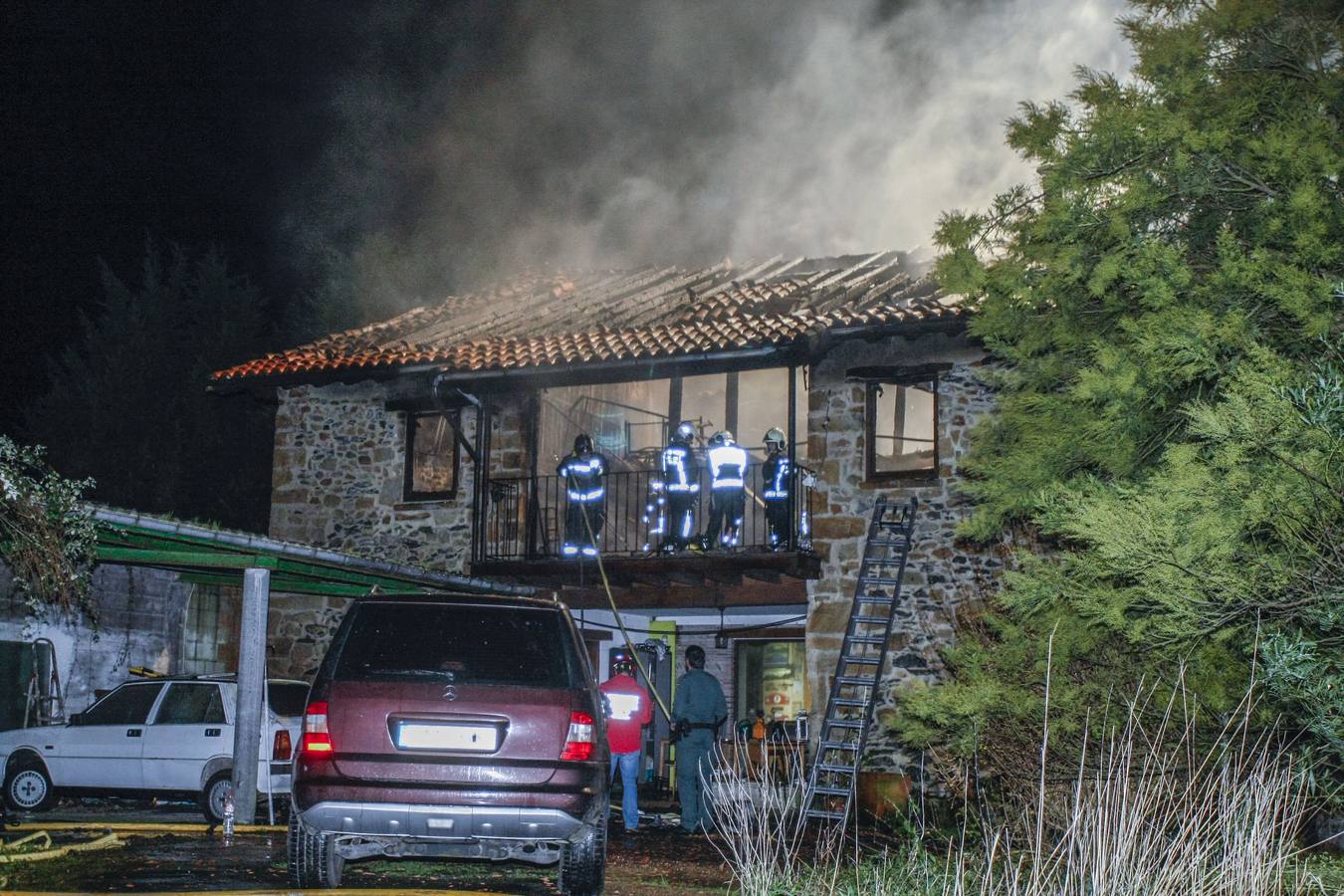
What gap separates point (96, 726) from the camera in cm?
1277

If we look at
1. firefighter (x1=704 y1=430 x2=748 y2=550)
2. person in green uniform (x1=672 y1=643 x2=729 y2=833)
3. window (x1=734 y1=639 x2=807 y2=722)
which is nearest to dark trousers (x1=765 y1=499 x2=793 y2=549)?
firefighter (x1=704 y1=430 x2=748 y2=550)

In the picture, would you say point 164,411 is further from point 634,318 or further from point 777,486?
point 777,486

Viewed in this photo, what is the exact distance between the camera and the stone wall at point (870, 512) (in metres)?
14.9

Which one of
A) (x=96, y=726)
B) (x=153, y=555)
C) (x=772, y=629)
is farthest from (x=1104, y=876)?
(x=772, y=629)

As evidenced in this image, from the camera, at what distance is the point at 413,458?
1814cm

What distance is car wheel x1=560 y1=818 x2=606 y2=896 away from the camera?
712 centimetres

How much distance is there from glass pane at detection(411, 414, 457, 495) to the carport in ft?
14.1

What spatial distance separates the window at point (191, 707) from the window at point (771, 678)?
9331 millimetres

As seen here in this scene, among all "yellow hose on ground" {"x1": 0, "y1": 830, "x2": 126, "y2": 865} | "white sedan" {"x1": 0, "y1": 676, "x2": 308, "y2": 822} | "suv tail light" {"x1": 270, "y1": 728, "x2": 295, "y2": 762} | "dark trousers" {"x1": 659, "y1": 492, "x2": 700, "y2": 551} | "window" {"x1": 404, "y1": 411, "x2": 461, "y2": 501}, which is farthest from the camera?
"window" {"x1": 404, "y1": 411, "x2": 461, "y2": 501}

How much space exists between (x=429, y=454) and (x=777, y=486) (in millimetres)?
5388

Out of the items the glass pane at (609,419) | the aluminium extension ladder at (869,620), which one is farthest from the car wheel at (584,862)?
the glass pane at (609,419)

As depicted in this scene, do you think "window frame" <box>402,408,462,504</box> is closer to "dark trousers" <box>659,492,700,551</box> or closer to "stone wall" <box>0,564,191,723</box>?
"stone wall" <box>0,564,191,723</box>

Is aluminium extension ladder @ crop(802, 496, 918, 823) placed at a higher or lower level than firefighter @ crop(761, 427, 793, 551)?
lower

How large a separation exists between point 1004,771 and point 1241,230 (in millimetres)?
3576
